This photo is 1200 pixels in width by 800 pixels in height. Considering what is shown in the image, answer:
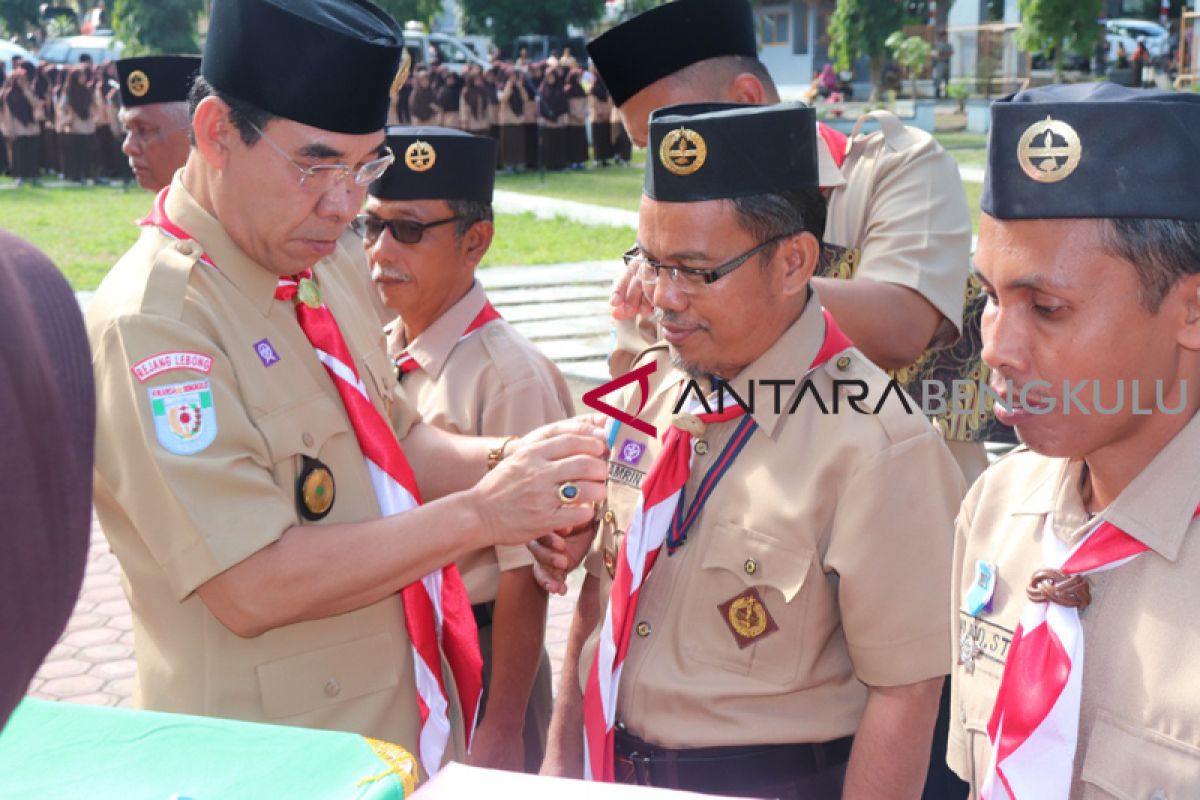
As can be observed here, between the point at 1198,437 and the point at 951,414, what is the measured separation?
1.29 meters

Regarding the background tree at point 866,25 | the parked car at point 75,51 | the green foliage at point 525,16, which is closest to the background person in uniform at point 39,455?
the parked car at point 75,51

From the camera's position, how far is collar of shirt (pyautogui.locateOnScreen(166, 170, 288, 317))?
239cm

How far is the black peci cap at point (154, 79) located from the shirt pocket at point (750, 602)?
12.4ft

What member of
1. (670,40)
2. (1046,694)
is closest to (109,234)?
(670,40)

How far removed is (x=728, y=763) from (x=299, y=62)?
149 cm

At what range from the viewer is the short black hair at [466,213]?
3.38 m

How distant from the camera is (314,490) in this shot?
2369mm

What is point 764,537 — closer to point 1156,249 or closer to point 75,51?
point 1156,249

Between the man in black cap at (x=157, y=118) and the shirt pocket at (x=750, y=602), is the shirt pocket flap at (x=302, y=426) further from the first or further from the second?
the man in black cap at (x=157, y=118)

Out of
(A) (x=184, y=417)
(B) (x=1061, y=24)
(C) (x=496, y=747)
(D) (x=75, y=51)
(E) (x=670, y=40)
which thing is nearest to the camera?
(A) (x=184, y=417)

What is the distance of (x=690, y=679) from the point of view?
2279 millimetres

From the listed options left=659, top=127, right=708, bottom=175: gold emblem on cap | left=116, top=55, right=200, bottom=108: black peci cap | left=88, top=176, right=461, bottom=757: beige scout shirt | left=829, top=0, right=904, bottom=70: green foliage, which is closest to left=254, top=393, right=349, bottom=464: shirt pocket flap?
left=88, top=176, right=461, bottom=757: beige scout shirt

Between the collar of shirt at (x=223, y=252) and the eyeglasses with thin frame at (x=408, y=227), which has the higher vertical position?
the collar of shirt at (x=223, y=252)

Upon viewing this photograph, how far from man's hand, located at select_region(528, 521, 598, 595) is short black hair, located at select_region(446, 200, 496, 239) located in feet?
3.49
